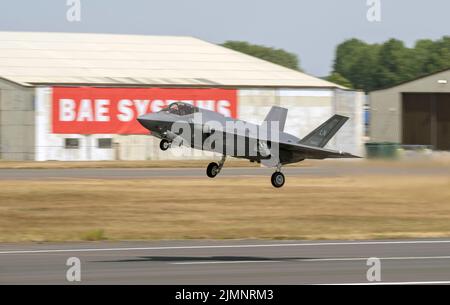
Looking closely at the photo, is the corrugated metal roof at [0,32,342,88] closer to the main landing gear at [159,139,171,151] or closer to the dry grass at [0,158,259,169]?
the dry grass at [0,158,259,169]

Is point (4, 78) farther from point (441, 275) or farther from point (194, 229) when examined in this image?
point (441, 275)

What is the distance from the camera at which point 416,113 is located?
8850cm

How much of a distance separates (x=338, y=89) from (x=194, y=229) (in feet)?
152

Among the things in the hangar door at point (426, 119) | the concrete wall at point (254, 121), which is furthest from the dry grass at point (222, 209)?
the hangar door at point (426, 119)

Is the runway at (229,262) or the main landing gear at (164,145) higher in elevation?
the main landing gear at (164,145)

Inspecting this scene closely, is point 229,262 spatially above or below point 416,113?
below

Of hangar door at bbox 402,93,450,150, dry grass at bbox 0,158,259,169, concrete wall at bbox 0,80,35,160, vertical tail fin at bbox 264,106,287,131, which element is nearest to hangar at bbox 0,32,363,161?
concrete wall at bbox 0,80,35,160

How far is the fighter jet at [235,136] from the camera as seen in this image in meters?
31.8

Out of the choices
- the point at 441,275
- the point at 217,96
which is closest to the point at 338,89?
the point at 217,96

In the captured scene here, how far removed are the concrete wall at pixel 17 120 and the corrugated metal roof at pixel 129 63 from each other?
1.11 metres

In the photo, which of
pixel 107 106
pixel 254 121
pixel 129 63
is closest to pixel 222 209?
pixel 107 106

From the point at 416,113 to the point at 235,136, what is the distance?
59128 mm

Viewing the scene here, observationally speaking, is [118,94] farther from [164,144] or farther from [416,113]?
[164,144]

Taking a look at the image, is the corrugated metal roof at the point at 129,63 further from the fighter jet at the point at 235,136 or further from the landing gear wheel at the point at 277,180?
the fighter jet at the point at 235,136
